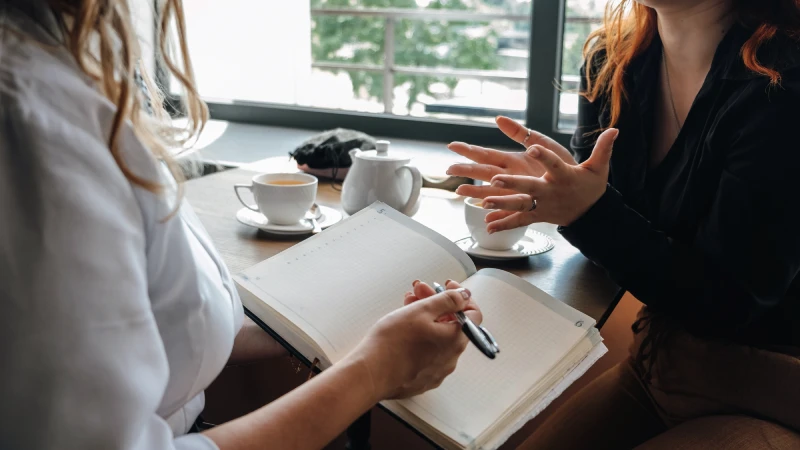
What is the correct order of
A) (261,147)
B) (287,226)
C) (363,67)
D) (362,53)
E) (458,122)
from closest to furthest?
(287,226) → (261,147) → (458,122) → (363,67) → (362,53)

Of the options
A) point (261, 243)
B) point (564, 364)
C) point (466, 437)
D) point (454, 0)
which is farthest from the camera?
point (454, 0)

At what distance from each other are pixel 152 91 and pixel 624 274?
2.09 feet

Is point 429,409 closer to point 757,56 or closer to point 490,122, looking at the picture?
point 757,56

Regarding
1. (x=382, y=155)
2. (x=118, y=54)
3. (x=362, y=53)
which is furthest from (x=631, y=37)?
(x=362, y=53)

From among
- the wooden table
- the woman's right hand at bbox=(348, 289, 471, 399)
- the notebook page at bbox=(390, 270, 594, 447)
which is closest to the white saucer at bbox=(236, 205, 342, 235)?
the wooden table

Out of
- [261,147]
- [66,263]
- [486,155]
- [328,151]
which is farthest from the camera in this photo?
[261,147]

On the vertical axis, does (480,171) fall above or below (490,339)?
above

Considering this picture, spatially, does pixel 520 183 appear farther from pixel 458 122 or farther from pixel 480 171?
pixel 458 122

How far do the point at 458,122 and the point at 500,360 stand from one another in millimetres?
1349

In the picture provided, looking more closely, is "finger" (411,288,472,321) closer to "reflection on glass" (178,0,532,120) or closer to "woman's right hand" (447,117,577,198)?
"woman's right hand" (447,117,577,198)

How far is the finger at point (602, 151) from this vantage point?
0.96m

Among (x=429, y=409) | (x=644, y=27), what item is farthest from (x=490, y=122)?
(x=429, y=409)

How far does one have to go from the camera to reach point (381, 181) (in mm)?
1216

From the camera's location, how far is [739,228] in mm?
943
